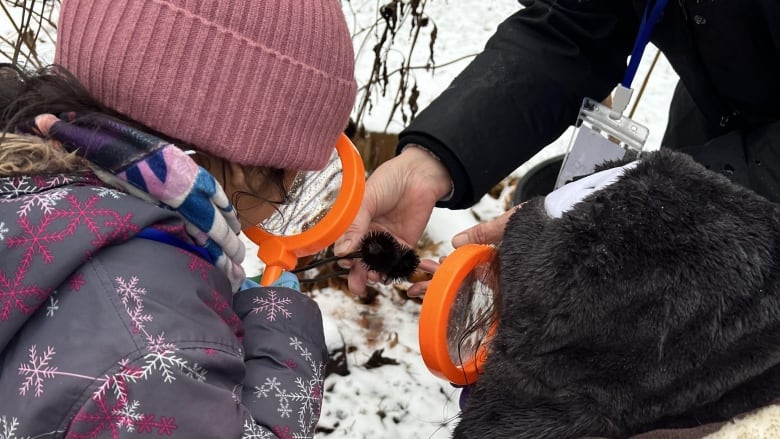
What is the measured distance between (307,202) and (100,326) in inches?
27.4

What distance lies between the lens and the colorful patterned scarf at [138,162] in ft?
2.76

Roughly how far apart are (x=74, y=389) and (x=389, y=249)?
2.21 ft

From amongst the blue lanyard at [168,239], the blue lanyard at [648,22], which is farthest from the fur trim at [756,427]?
the blue lanyard at [648,22]

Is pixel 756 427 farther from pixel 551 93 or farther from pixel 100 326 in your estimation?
pixel 551 93

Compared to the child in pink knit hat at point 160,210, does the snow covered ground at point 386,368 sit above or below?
below

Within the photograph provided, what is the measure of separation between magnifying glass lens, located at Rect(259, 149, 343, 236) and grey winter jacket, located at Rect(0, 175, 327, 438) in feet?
1.57

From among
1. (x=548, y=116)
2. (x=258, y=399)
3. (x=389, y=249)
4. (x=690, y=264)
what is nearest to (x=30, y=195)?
(x=258, y=399)

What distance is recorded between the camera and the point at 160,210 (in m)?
0.84

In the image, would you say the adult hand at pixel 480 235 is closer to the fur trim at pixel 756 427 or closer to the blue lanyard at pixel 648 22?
the blue lanyard at pixel 648 22

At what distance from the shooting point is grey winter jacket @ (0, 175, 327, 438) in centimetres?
73

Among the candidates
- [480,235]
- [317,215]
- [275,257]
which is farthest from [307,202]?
[480,235]

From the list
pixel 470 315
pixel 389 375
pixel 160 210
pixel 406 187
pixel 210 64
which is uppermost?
pixel 210 64

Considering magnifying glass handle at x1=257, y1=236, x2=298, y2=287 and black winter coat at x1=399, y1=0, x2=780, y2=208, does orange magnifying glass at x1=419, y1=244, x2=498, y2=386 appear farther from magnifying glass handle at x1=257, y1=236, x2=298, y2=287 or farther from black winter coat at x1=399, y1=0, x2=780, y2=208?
black winter coat at x1=399, y1=0, x2=780, y2=208

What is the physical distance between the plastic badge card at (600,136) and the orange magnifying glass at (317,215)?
1.59 feet
